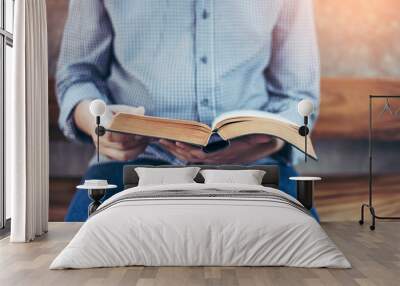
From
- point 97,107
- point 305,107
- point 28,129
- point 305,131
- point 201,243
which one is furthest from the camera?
point 305,131

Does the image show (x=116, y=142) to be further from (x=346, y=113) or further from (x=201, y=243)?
(x=201, y=243)

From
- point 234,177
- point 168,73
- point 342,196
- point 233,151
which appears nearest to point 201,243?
point 234,177

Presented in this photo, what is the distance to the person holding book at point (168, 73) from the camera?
7.02 metres

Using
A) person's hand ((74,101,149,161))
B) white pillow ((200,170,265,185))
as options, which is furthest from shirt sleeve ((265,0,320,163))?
person's hand ((74,101,149,161))

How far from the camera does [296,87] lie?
7.12m

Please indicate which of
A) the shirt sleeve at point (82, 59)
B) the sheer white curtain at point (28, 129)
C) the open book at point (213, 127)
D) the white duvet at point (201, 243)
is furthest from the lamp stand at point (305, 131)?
the sheer white curtain at point (28, 129)

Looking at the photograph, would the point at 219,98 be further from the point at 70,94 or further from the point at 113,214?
the point at 113,214

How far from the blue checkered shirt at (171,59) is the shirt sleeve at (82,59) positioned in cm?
1

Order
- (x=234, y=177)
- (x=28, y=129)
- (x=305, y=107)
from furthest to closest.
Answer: (x=305, y=107) < (x=234, y=177) < (x=28, y=129)

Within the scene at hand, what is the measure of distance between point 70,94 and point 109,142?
756 mm

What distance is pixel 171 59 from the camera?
7.04m

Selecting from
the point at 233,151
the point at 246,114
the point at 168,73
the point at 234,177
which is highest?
the point at 168,73

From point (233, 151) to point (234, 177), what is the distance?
2.15 ft

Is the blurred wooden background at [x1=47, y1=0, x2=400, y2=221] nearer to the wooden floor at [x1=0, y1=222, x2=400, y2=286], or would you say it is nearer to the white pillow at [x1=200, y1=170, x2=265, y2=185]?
the white pillow at [x1=200, y1=170, x2=265, y2=185]
